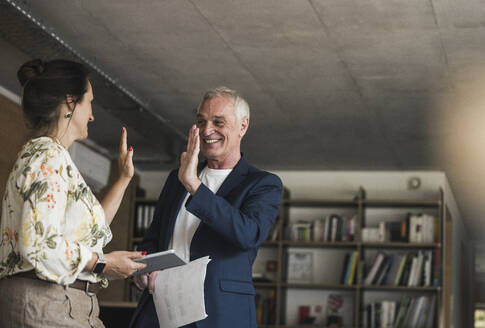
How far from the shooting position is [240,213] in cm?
217

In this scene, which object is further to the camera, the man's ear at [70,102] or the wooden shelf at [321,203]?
the wooden shelf at [321,203]

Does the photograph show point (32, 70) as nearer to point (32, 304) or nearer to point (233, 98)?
point (32, 304)

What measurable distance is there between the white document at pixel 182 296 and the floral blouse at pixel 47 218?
0.41 metres

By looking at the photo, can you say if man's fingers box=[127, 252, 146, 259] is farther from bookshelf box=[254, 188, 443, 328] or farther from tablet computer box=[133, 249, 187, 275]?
bookshelf box=[254, 188, 443, 328]

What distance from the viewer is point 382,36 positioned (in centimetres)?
429

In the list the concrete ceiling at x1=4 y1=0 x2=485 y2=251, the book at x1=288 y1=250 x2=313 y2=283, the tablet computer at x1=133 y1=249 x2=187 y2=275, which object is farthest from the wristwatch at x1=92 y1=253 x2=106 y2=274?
the book at x1=288 y1=250 x2=313 y2=283

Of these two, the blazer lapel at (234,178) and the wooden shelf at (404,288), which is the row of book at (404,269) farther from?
the blazer lapel at (234,178)

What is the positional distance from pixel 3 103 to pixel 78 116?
403 cm

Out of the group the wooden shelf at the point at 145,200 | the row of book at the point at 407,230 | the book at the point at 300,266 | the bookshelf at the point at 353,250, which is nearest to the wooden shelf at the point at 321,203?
the bookshelf at the point at 353,250

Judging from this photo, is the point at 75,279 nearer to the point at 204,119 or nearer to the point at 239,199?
the point at 239,199

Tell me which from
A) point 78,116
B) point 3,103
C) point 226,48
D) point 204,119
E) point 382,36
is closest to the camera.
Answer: point 78,116

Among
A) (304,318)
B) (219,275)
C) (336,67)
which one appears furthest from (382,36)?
(304,318)

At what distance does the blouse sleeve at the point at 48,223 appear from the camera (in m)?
1.73

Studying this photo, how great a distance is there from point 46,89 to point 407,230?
6.09 m
